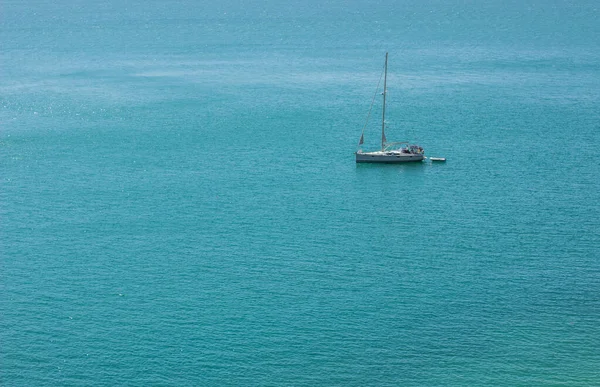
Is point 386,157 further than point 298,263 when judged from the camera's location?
Yes

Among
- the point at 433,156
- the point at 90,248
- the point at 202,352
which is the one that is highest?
the point at 433,156

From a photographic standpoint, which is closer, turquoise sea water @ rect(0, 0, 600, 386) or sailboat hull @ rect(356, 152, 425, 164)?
turquoise sea water @ rect(0, 0, 600, 386)

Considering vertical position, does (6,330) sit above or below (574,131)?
below

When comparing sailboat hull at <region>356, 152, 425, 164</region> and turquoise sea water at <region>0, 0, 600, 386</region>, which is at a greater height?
sailboat hull at <region>356, 152, 425, 164</region>

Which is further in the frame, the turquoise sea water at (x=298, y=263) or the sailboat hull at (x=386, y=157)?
the sailboat hull at (x=386, y=157)

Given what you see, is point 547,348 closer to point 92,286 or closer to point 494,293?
point 494,293

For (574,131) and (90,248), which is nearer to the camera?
(90,248)

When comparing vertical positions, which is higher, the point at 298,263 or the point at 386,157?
the point at 386,157

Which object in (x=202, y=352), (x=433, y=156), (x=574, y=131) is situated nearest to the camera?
(x=202, y=352)

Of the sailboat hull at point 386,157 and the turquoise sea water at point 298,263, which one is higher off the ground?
the sailboat hull at point 386,157

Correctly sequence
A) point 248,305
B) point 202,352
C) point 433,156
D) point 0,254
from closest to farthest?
point 202,352 < point 248,305 < point 0,254 < point 433,156

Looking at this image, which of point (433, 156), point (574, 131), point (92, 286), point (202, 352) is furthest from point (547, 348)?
point (574, 131)
